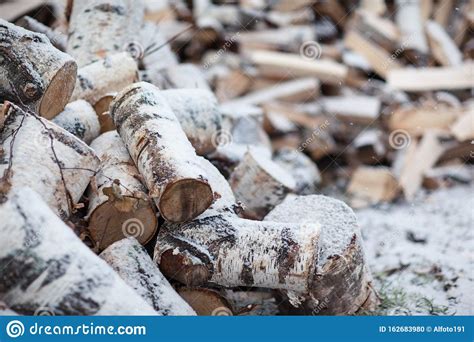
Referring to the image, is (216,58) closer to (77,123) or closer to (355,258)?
(77,123)

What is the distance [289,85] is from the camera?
4.87 m

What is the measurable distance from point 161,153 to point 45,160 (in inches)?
16.9

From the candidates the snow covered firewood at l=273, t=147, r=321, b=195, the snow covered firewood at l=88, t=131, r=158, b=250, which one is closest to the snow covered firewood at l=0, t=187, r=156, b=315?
the snow covered firewood at l=88, t=131, r=158, b=250

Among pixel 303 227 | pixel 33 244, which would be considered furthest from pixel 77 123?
pixel 303 227

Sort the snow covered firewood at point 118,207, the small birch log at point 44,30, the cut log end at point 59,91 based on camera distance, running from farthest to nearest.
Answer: the small birch log at point 44,30 < the cut log end at point 59,91 < the snow covered firewood at point 118,207

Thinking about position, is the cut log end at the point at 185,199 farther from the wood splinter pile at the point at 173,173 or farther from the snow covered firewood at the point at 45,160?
the snow covered firewood at the point at 45,160

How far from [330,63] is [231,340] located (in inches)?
139

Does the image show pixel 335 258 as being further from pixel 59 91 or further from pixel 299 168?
pixel 299 168

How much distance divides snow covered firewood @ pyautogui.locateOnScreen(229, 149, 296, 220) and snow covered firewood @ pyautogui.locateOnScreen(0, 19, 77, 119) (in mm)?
958

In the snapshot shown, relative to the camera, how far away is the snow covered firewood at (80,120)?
264 centimetres

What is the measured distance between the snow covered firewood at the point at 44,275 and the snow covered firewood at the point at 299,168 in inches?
79.9

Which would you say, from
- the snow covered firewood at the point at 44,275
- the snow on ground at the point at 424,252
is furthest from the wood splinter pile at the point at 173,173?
the snow on ground at the point at 424,252

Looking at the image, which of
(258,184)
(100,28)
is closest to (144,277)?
(258,184)

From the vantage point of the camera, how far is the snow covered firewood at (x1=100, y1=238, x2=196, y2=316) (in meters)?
2.15
